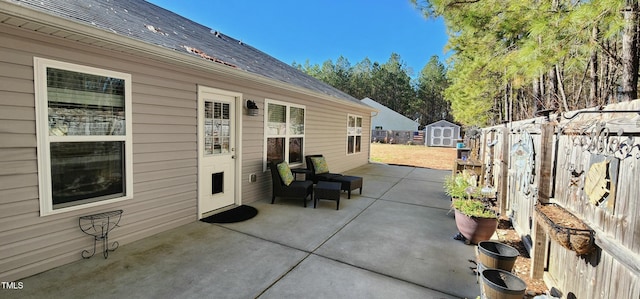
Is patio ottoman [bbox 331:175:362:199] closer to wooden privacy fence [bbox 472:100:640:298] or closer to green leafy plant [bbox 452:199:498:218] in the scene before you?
green leafy plant [bbox 452:199:498:218]

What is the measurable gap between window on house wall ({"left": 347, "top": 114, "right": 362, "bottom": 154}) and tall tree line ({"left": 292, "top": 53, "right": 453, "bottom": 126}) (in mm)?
26903

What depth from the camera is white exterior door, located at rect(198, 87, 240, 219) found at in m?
4.47

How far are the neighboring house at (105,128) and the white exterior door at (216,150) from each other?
19 millimetres

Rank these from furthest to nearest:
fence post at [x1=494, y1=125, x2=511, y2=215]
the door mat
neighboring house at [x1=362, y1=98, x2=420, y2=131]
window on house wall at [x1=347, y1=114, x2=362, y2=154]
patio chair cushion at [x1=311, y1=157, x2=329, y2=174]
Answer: neighboring house at [x1=362, y1=98, x2=420, y2=131] < window on house wall at [x1=347, y1=114, x2=362, y2=154] < patio chair cushion at [x1=311, y1=157, x2=329, y2=174] < fence post at [x1=494, y1=125, x2=511, y2=215] < the door mat

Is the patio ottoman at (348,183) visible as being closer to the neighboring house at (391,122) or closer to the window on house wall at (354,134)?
the window on house wall at (354,134)

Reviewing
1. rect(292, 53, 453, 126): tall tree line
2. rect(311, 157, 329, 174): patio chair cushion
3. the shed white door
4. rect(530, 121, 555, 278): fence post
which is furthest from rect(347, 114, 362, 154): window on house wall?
rect(292, 53, 453, 126): tall tree line

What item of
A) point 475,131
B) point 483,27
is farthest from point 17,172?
point 475,131

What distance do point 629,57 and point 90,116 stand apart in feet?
20.4

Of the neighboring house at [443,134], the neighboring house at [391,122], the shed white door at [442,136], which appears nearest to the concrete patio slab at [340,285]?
the neighboring house at [443,134]

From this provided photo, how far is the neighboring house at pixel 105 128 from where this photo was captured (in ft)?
8.50

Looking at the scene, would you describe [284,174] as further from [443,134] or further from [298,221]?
[443,134]

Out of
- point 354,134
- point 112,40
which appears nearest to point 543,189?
point 112,40

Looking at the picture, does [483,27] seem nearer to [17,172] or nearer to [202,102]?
[202,102]

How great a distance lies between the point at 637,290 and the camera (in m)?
1.42
